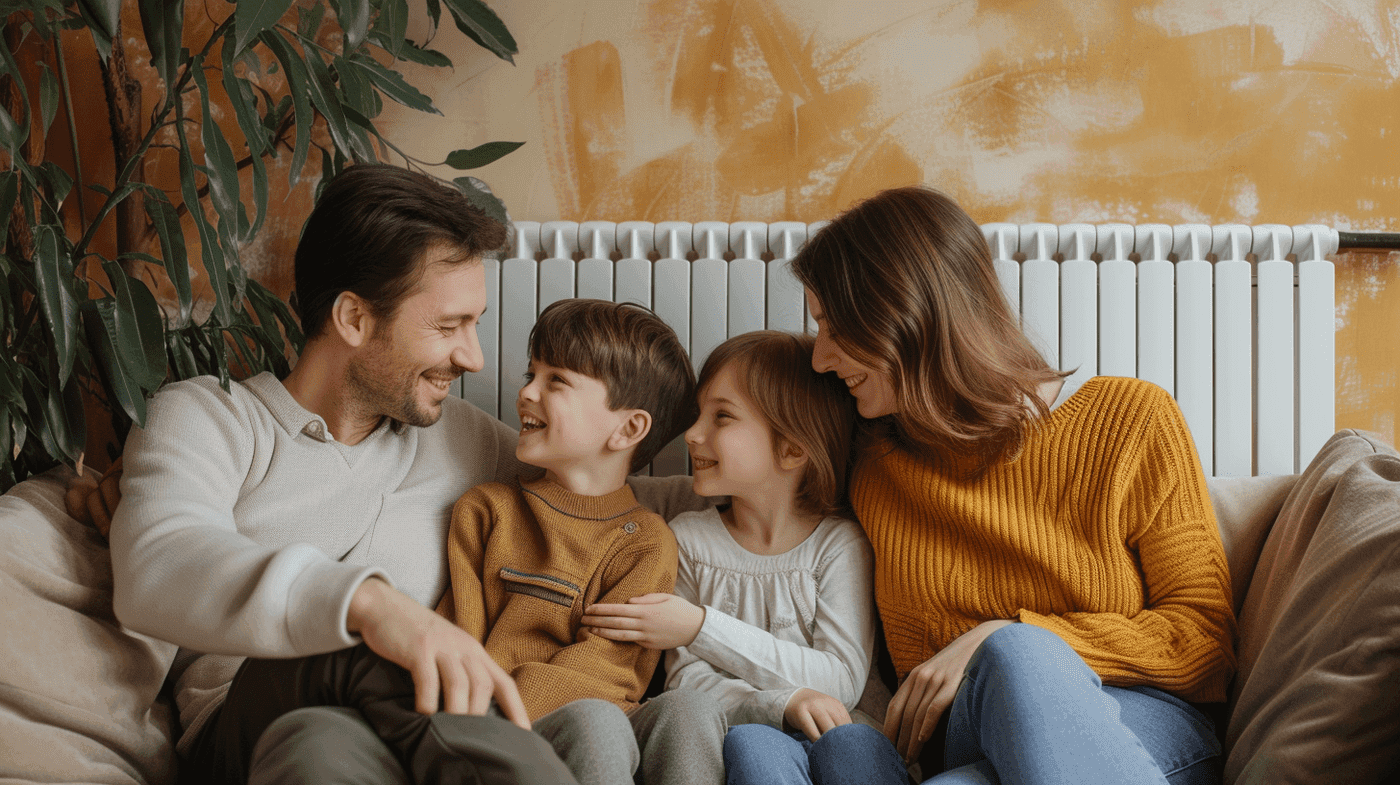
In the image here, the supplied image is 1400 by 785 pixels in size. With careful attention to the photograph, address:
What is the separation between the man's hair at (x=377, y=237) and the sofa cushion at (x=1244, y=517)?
115 cm

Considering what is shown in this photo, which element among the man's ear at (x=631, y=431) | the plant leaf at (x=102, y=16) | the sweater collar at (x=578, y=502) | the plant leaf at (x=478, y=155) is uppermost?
the plant leaf at (x=102, y=16)

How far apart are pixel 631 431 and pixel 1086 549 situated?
25.2 inches

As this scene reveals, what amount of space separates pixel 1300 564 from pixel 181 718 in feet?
4.52

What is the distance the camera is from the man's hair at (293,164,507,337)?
1172mm

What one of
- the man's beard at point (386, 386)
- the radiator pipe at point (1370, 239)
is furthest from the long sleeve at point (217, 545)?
the radiator pipe at point (1370, 239)

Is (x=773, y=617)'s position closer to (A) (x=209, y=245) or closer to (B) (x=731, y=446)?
(B) (x=731, y=446)

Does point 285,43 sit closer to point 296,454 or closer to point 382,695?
point 296,454

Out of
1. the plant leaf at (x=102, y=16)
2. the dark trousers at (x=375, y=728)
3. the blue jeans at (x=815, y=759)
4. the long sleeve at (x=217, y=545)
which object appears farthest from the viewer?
the plant leaf at (x=102, y=16)

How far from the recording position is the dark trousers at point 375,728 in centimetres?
69

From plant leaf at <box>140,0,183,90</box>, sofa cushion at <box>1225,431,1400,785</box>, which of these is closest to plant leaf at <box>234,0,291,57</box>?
plant leaf at <box>140,0,183,90</box>

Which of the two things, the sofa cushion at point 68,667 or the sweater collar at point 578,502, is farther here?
the sweater collar at point 578,502

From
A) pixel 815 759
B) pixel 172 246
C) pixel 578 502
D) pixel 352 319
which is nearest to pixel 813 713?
pixel 815 759

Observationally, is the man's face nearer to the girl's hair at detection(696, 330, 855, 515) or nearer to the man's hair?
the man's hair

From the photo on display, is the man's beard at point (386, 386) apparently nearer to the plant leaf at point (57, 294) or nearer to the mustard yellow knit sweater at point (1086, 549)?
the plant leaf at point (57, 294)
